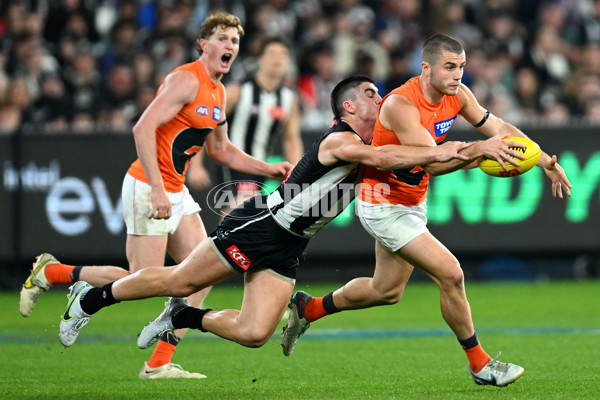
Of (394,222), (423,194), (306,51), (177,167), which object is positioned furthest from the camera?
(306,51)

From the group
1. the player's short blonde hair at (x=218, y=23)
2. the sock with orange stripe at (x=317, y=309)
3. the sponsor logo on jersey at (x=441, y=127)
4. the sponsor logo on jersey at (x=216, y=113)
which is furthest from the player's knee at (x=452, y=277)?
the player's short blonde hair at (x=218, y=23)

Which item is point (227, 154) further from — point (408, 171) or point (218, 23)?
point (408, 171)

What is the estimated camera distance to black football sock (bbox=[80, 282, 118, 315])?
6730mm

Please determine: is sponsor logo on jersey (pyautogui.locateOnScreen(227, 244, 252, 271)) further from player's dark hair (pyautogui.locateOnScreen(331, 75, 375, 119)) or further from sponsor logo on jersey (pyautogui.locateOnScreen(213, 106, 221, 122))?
sponsor logo on jersey (pyautogui.locateOnScreen(213, 106, 221, 122))

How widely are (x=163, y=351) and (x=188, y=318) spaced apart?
0.66 m

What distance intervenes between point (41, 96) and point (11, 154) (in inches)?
52.3

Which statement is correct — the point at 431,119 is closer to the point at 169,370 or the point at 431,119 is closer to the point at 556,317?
the point at 169,370

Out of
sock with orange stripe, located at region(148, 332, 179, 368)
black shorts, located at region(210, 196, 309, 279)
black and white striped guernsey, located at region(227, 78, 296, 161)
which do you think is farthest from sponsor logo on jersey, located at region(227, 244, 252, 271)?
black and white striped guernsey, located at region(227, 78, 296, 161)

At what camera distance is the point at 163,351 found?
286 inches

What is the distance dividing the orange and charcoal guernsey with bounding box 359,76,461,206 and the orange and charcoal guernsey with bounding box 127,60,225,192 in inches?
49.8

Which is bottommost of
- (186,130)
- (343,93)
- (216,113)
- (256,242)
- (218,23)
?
(256,242)

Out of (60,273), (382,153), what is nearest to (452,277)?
(382,153)

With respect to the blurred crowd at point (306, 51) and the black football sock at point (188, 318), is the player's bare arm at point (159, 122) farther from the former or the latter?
the blurred crowd at point (306, 51)

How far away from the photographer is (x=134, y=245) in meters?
7.27
